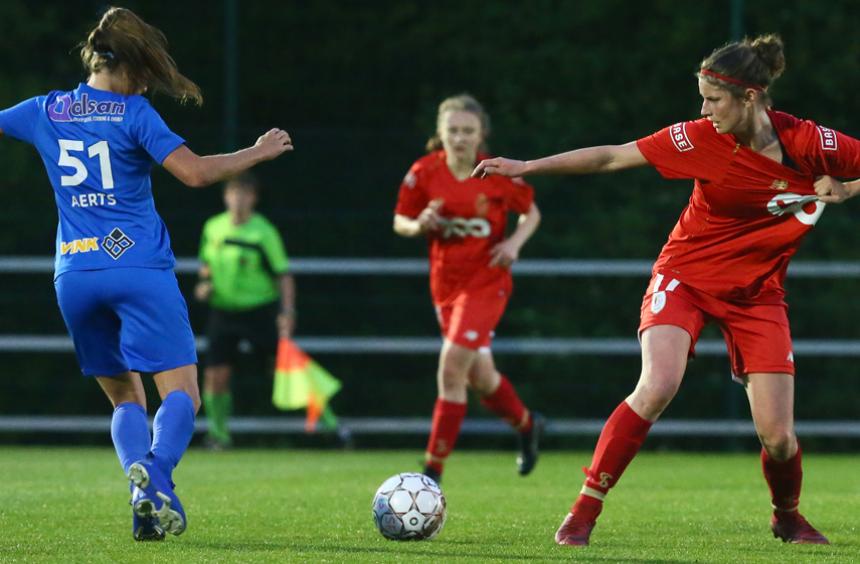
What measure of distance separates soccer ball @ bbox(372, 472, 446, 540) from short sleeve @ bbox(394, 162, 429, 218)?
3049 mm

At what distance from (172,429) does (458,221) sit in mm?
3394

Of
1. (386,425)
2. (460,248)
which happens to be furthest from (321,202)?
(460,248)

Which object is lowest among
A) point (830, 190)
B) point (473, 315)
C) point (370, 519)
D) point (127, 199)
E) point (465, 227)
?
point (370, 519)

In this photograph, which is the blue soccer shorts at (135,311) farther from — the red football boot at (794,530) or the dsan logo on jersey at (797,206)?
the red football boot at (794,530)

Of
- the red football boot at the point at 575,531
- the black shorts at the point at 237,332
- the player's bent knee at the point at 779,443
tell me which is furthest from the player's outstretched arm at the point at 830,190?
the black shorts at the point at 237,332

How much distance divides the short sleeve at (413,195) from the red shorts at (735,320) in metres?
3.01

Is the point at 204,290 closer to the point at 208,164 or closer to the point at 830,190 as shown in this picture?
the point at 208,164

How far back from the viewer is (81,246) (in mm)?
5746

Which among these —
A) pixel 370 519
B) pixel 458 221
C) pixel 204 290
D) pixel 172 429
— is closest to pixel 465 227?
pixel 458 221

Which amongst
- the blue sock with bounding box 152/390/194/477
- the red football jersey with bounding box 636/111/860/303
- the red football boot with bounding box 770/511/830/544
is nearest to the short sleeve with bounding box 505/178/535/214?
the red football jersey with bounding box 636/111/860/303

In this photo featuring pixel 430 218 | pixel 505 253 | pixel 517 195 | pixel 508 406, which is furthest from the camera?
pixel 508 406

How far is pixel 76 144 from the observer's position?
5.74 meters

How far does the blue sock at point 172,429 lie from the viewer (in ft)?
18.4

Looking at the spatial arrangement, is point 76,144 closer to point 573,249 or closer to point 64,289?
point 64,289
